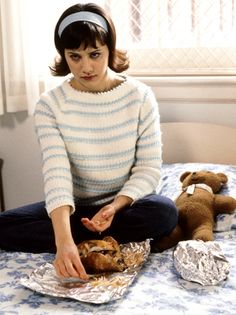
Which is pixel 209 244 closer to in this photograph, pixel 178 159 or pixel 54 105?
pixel 54 105

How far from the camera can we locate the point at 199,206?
1511 mm

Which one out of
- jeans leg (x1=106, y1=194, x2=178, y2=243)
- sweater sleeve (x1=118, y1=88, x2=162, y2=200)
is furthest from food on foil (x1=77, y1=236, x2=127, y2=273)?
sweater sleeve (x1=118, y1=88, x2=162, y2=200)

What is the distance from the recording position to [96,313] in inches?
42.7

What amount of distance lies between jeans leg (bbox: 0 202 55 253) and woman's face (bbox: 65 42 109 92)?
409 mm

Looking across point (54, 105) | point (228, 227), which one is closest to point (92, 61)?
point (54, 105)

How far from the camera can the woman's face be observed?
4.66ft

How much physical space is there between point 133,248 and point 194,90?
861 mm

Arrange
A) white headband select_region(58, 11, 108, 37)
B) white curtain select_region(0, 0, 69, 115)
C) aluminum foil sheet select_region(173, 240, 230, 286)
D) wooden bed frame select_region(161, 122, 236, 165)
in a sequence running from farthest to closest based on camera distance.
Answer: white curtain select_region(0, 0, 69, 115), wooden bed frame select_region(161, 122, 236, 165), white headband select_region(58, 11, 108, 37), aluminum foil sheet select_region(173, 240, 230, 286)

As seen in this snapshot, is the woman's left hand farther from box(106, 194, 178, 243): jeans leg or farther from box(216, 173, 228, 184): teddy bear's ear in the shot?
box(216, 173, 228, 184): teddy bear's ear

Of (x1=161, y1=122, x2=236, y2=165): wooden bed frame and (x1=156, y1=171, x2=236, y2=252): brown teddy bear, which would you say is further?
(x1=161, y1=122, x2=236, y2=165): wooden bed frame

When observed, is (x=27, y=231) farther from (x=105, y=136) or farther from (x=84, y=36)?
(x=84, y=36)

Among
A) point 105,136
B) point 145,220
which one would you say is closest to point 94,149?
point 105,136

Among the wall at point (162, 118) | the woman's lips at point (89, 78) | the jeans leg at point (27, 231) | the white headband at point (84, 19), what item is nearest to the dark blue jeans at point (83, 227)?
the jeans leg at point (27, 231)

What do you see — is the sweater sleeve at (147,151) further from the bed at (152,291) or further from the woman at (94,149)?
the bed at (152,291)
